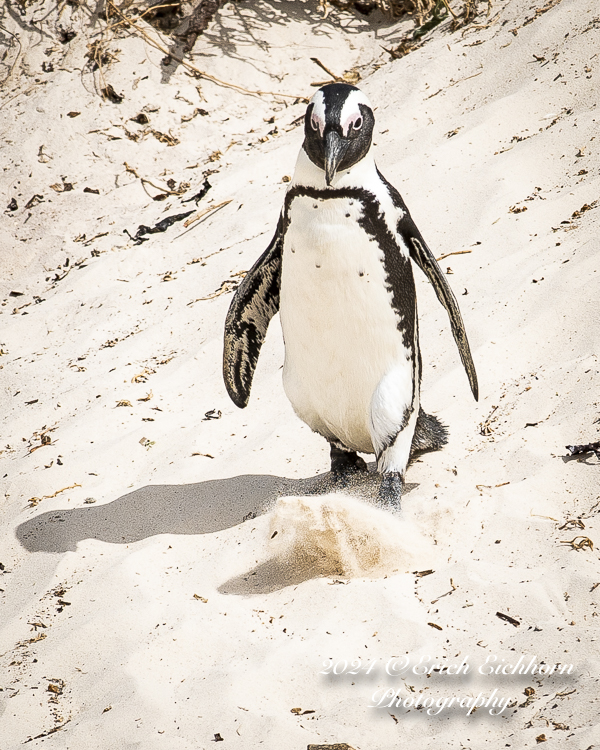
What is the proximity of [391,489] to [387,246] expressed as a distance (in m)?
0.82

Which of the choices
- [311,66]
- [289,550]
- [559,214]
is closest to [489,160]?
[559,214]

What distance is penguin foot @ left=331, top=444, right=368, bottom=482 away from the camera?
3059mm

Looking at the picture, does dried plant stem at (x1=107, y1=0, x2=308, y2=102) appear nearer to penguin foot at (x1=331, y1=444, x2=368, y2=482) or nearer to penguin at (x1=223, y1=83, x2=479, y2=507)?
penguin at (x1=223, y1=83, x2=479, y2=507)

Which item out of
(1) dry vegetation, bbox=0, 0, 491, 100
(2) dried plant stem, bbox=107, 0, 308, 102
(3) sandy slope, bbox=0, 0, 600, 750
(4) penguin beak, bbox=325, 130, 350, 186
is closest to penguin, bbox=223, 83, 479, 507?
(4) penguin beak, bbox=325, 130, 350, 186

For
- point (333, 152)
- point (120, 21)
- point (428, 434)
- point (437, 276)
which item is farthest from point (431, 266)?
point (120, 21)

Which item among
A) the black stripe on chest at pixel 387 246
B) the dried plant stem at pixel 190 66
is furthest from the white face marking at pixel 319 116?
the dried plant stem at pixel 190 66

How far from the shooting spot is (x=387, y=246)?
2.70 metres

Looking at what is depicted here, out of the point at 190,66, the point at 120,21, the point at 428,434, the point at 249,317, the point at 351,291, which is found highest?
the point at 120,21

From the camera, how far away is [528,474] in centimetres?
271

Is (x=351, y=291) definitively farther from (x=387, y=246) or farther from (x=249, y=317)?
(x=249, y=317)

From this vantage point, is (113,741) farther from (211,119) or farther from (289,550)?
(211,119)

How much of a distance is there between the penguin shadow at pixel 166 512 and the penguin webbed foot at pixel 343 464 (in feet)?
0.15

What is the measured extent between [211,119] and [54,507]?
3630mm

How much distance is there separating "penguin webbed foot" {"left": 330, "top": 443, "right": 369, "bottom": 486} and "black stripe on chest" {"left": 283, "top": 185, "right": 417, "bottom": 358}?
485 millimetres
